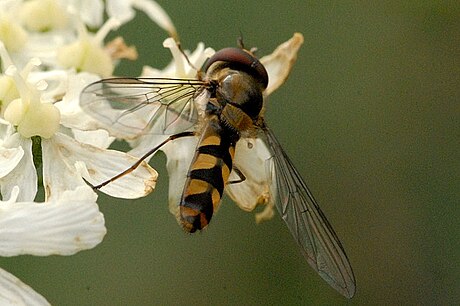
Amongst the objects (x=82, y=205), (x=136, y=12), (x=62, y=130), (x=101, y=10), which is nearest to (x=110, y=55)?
(x=101, y=10)

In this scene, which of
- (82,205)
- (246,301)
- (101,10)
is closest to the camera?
(82,205)

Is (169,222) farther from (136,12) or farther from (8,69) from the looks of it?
(8,69)

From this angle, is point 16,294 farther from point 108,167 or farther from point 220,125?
point 220,125

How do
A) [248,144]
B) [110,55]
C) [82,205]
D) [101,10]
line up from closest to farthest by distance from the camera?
[82,205]
[248,144]
[110,55]
[101,10]

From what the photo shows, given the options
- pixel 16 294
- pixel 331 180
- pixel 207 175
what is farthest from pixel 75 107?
pixel 331 180

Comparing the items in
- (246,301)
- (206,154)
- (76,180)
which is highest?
(206,154)

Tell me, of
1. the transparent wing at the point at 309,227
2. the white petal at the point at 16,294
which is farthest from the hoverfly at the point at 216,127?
the white petal at the point at 16,294

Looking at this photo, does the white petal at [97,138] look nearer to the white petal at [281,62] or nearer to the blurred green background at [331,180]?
the white petal at [281,62]
